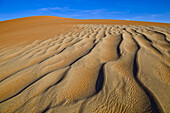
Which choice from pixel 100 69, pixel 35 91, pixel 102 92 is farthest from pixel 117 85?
pixel 35 91

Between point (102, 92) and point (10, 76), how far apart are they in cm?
113

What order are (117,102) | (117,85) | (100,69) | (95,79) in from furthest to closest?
(100,69), (95,79), (117,85), (117,102)

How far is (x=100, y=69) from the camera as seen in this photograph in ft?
3.73

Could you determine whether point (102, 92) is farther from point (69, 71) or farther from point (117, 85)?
point (69, 71)

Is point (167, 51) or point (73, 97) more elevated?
point (167, 51)

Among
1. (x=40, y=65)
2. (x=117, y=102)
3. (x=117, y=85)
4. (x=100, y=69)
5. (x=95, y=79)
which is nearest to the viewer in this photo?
(x=117, y=102)

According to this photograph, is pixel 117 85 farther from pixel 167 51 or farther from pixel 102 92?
pixel 167 51

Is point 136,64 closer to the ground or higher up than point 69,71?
higher up

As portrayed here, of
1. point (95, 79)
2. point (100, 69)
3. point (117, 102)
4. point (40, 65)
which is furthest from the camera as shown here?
point (40, 65)

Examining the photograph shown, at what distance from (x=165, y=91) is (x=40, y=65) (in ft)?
4.65

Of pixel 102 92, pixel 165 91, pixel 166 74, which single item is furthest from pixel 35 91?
pixel 166 74

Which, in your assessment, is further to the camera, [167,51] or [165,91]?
[167,51]

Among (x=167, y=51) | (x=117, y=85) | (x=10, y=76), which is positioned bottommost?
(x=10, y=76)

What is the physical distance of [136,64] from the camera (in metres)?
1.15
